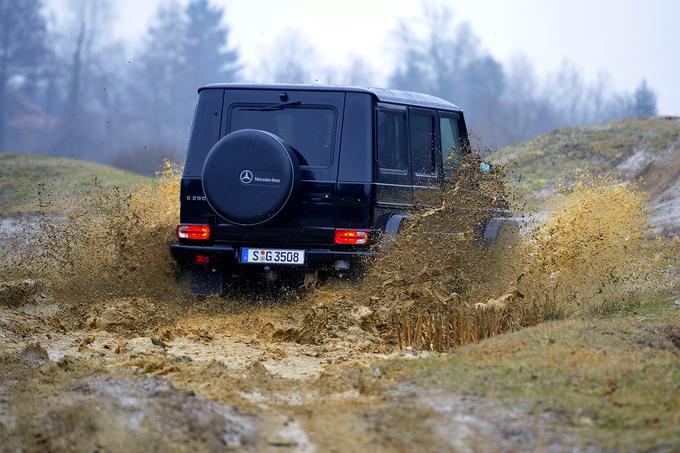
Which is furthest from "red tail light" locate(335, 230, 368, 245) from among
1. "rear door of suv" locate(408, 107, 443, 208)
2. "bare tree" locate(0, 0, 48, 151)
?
"bare tree" locate(0, 0, 48, 151)

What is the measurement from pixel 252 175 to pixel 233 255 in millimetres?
821

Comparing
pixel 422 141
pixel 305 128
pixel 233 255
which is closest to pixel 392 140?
pixel 422 141

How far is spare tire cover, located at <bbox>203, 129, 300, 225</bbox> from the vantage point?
962cm

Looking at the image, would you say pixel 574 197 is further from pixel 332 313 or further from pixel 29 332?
pixel 29 332

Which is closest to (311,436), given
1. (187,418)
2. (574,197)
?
(187,418)

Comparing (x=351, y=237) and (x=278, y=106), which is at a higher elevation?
(x=278, y=106)

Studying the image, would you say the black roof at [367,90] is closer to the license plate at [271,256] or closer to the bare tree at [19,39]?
the license plate at [271,256]

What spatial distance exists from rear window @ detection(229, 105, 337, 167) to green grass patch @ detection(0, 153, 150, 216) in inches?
422

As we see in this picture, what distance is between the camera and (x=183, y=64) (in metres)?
68.4

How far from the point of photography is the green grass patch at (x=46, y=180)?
2120 centimetres

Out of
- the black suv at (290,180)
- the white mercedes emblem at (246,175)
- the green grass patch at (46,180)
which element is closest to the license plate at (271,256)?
the black suv at (290,180)

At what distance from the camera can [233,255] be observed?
1005cm

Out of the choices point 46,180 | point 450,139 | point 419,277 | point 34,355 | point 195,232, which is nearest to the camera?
point 34,355

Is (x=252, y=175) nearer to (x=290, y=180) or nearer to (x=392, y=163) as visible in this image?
(x=290, y=180)
